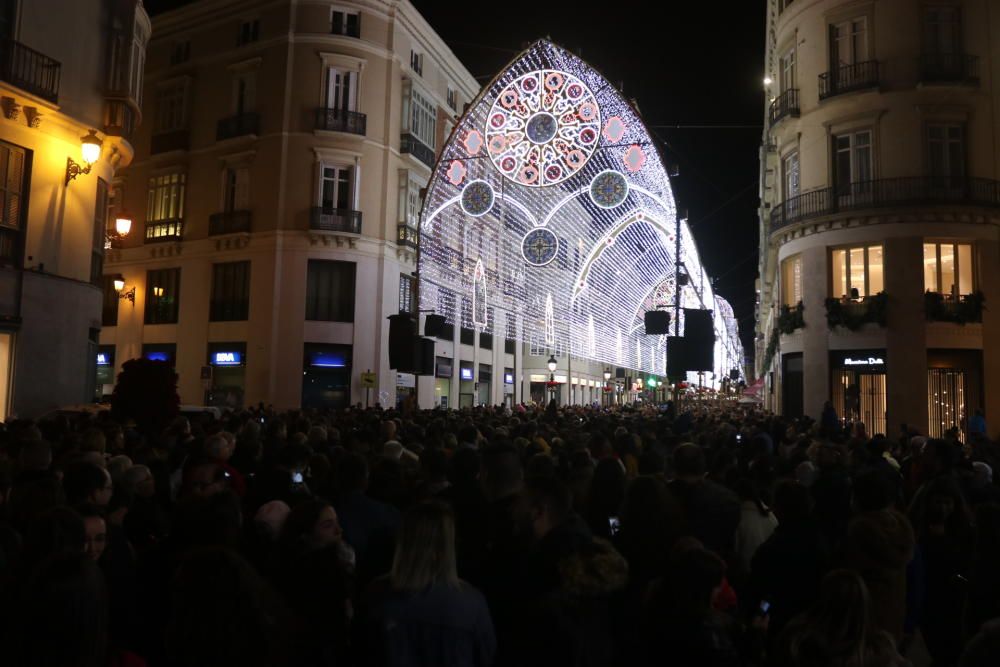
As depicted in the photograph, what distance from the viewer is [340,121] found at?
1324 inches

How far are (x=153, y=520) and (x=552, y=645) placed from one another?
315cm

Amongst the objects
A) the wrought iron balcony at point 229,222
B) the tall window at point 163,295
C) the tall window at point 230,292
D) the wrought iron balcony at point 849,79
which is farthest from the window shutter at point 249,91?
the wrought iron balcony at point 849,79

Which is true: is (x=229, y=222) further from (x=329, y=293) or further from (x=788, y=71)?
(x=788, y=71)

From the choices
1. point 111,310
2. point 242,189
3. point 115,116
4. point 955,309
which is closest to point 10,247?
point 115,116

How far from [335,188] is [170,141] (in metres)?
8.94

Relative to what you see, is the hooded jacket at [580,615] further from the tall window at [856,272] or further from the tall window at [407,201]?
the tall window at [407,201]

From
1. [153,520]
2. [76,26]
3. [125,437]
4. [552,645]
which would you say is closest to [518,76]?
[76,26]

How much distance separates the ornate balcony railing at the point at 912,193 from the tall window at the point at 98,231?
21039 millimetres

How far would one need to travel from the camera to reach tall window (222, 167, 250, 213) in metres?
34.5

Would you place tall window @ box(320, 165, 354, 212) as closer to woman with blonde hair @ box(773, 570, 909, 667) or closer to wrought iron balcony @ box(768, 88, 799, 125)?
wrought iron balcony @ box(768, 88, 799, 125)

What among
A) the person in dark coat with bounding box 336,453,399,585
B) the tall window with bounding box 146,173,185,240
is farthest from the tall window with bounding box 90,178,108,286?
the person in dark coat with bounding box 336,453,399,585

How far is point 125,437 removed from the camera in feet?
32.9

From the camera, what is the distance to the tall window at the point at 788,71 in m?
27.0

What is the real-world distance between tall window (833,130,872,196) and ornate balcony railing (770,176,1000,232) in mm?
33
